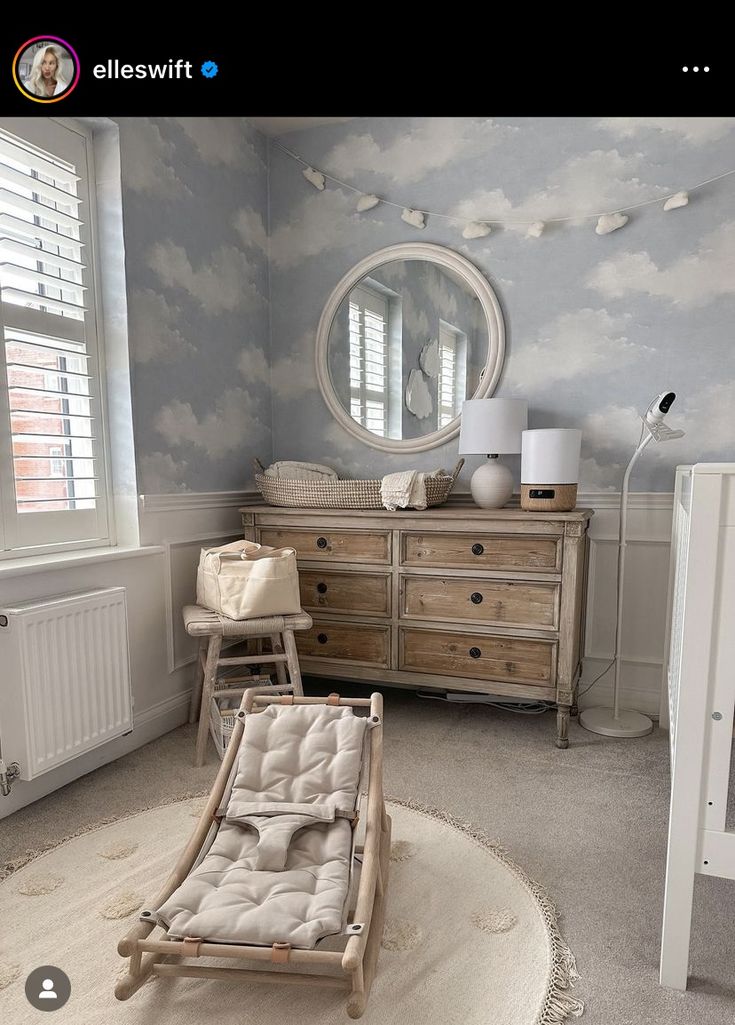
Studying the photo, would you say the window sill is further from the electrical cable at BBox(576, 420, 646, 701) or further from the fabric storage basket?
the electrical cable at BBox(576, 420, 646, 701)

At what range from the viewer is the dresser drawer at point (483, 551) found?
94.0 inches

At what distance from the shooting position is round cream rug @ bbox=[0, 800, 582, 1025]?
48.3 inches

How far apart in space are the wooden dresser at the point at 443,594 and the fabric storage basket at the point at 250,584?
0.35 metres

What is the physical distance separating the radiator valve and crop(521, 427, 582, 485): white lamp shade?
A: 2.00 meters

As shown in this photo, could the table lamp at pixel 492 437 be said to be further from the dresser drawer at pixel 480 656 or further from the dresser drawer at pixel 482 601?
the dresser drawer at pixel 480 656

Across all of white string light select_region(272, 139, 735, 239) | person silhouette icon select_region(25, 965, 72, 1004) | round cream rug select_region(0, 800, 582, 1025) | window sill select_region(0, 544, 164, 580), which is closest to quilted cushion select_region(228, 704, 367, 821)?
round cream rug select_region(0, 800, 582, 1025)

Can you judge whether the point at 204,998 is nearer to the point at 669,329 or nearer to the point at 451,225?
the point at 669,329

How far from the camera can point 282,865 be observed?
135 centimetres

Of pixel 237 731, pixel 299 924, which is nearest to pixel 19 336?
pixel 237 731

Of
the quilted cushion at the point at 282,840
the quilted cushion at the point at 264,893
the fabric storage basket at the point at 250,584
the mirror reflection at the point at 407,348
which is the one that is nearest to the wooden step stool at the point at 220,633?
the fabric storage basket at the point at 250,584

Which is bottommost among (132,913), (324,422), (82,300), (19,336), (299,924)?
(132,913)

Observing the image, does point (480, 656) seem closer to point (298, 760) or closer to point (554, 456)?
point (554, 456)
